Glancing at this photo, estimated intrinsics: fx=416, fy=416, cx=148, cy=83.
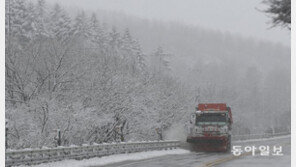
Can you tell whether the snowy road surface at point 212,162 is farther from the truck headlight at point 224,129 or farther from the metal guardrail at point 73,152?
the truck headlight at point 224,129

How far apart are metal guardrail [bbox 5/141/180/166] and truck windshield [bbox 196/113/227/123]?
3019mm

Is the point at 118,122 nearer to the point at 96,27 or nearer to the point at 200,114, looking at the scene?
the point at 200,114

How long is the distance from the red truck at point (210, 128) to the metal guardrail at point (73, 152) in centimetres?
245

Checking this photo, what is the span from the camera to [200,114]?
29438 millimetres

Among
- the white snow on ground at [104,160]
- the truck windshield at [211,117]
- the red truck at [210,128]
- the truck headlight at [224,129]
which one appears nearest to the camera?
the white snow on ground at [104,160]

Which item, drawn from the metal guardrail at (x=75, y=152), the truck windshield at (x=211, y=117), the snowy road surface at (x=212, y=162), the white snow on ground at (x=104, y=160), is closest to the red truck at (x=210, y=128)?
the truck windshield at (x=211, y=117)

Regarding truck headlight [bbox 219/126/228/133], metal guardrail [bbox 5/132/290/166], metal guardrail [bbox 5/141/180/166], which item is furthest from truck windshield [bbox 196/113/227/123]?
metal guardrail [bbox 5/141/180/166]

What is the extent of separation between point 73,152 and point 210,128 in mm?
11234

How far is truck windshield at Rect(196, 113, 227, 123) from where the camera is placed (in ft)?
94.9

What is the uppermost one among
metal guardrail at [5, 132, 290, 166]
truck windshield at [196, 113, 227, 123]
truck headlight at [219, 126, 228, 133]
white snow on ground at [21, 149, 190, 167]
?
truck windshield at [196, 113, 227, 123]

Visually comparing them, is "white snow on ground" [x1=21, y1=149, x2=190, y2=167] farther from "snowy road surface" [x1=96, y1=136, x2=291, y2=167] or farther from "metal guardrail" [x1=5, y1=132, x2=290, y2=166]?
"snowy road surface" [x1=96, y1=136, x2=291, y2=167]

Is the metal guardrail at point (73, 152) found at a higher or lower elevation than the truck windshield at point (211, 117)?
lower

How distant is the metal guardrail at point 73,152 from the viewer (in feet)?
54.5

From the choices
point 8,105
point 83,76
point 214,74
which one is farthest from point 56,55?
point 214,74
